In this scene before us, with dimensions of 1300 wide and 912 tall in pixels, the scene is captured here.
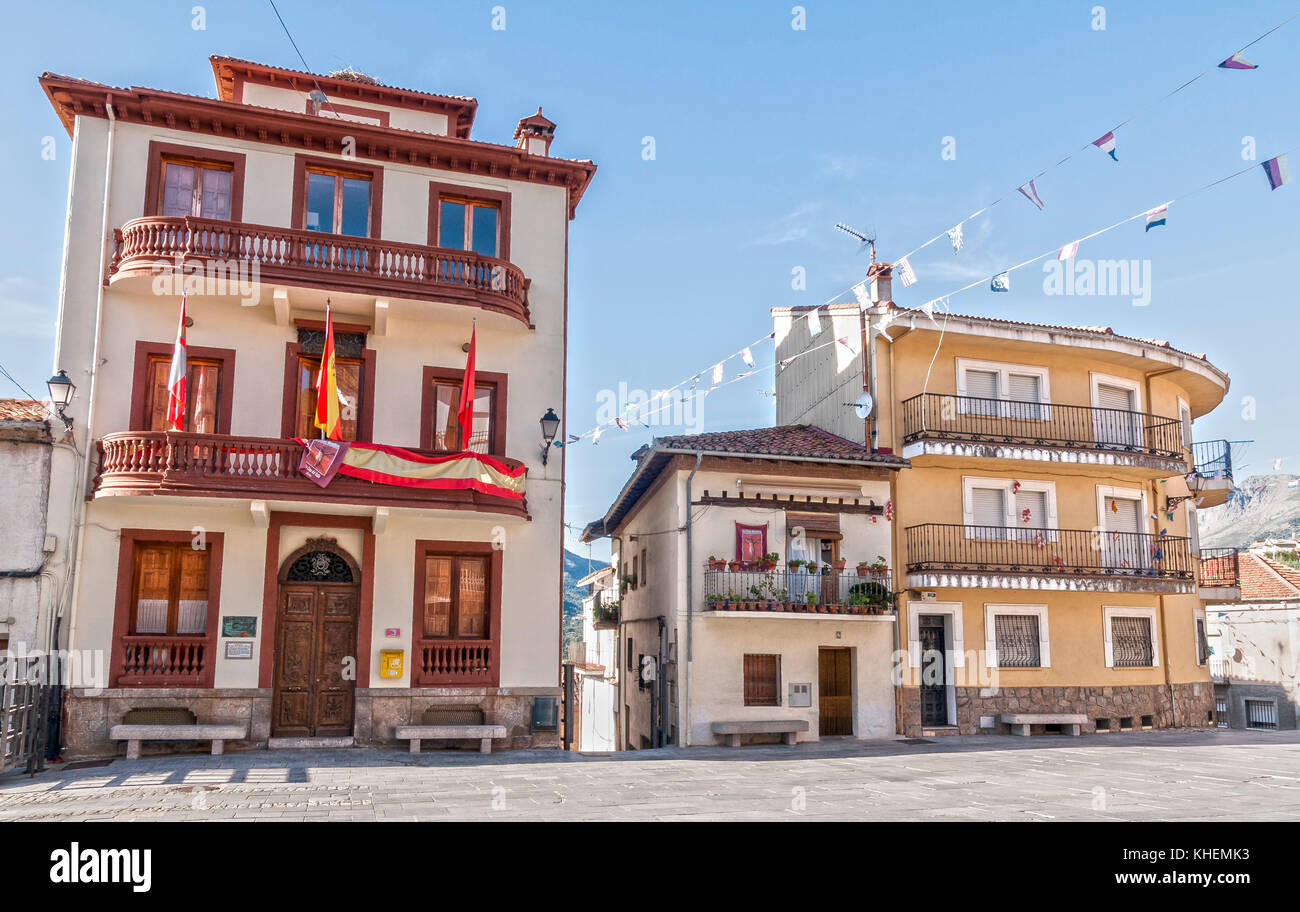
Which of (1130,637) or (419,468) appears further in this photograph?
(1130,637)

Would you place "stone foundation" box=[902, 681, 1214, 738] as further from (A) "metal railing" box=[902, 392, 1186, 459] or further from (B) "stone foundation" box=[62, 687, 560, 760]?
(B) "stone foundation" box=[62, 687, 560, 760]

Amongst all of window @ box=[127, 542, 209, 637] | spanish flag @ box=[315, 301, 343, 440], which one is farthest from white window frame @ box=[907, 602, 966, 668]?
window @ box=[127, 542, 209, 637]

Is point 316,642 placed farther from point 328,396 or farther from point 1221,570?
point 1221,570

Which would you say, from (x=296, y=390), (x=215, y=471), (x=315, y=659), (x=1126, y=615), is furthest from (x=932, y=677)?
(x=215, y=471)

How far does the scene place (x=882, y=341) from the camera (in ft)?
76.5

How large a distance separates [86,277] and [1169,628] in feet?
85.7

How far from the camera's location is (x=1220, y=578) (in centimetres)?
2656

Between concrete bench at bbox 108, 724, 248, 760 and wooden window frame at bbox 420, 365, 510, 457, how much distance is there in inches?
234

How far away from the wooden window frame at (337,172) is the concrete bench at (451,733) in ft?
30.3

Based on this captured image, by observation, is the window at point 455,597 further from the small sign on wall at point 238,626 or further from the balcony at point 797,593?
the balcony at point 797,593

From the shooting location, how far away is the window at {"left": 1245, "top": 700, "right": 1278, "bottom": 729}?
3200cm

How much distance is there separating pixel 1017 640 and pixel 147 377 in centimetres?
1986
